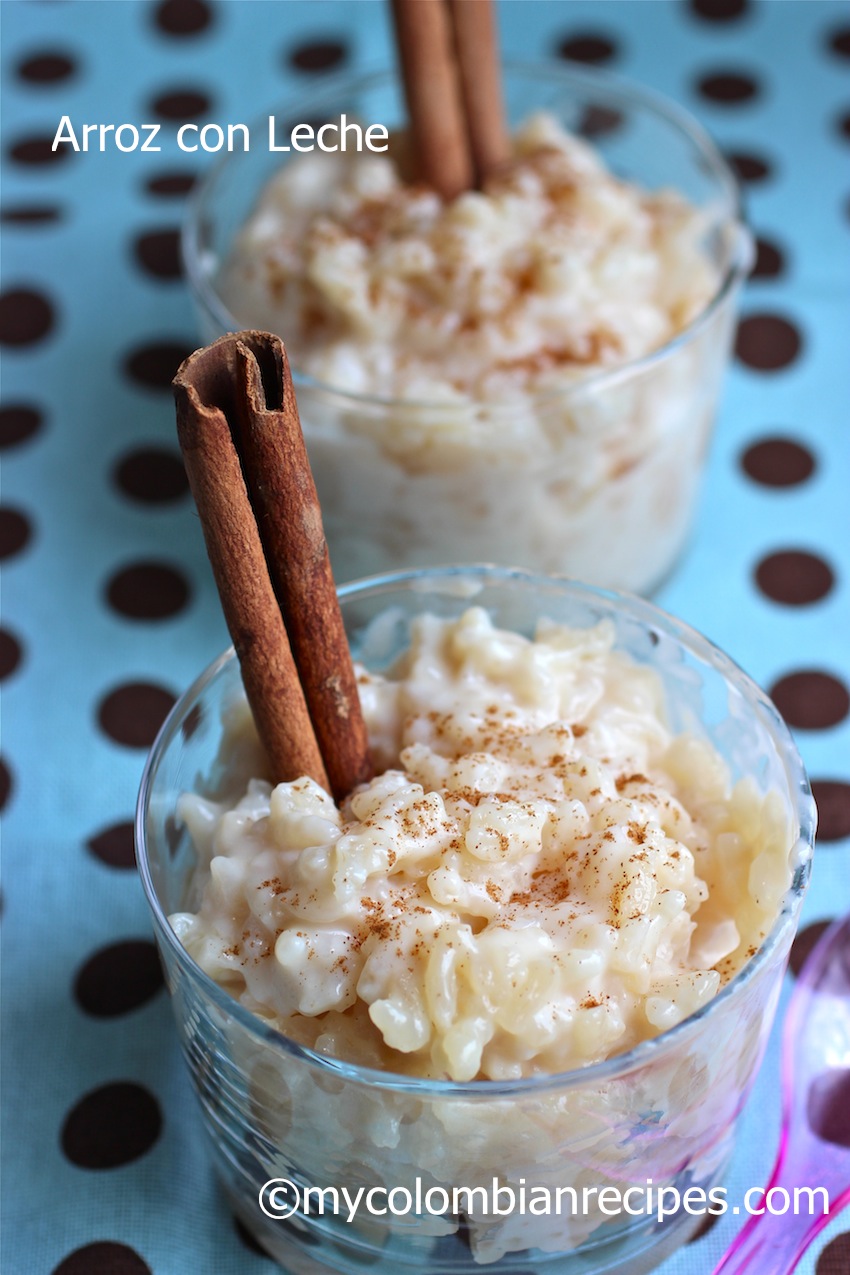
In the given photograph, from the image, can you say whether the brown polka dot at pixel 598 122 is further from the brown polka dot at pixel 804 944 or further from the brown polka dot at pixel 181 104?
the brown polka dot at pixel 804 944

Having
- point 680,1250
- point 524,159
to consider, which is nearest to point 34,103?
point 524,159

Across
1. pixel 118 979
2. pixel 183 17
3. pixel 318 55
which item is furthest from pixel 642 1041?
pixel 183 17

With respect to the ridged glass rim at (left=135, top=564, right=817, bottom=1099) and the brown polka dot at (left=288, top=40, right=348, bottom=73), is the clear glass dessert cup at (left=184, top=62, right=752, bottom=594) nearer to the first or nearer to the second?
the ridged glass rim at (left=135, top=564, right=817, bottom=1099)

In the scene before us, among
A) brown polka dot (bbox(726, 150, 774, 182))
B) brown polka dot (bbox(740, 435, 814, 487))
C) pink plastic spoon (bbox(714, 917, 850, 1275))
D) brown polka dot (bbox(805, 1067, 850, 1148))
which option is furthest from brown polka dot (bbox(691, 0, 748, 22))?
brown polka dot (bbox(805, 1067, 850, 1148))

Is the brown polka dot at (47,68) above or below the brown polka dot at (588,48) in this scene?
above

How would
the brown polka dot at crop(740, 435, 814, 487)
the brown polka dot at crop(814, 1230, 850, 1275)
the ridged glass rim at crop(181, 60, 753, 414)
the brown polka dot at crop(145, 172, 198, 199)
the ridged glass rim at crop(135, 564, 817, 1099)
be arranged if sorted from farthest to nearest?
the brown polka dot at crop(145, 172, 198, 199)
the brown polka dot at crop(740, 435, 814, 487)
the ridged glass rim at crop(181, 60, 753, 414)
the brown polka dot at crop(814, 1230, 850, 1275)
the ridged glass rim at crop(135, 564, 817, 1099)

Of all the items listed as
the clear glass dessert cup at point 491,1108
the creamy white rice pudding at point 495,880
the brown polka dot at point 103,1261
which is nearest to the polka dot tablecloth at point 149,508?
the brown polka dot at point 103,1261
